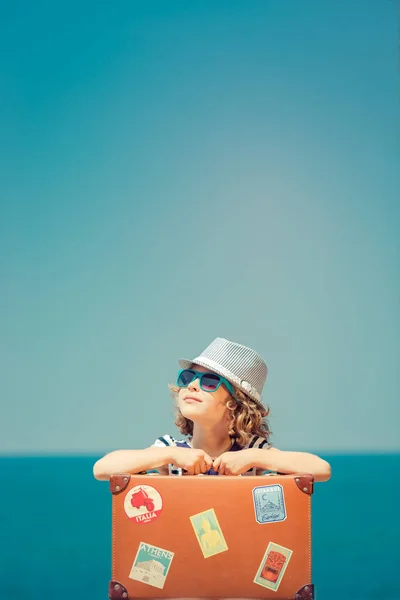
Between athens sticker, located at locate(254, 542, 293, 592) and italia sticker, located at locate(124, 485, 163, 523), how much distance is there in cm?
37

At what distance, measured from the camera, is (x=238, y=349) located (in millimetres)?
3324

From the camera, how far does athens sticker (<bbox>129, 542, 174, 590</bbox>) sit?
2.76 meters

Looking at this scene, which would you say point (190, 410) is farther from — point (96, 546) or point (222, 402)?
point (96, 546)

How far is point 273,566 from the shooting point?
277 cm

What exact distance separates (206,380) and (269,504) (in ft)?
2.16

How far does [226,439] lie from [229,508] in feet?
2.08

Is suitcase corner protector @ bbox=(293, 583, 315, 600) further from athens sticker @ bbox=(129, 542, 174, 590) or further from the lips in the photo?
the lips

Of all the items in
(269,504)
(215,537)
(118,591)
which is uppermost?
(269,504)

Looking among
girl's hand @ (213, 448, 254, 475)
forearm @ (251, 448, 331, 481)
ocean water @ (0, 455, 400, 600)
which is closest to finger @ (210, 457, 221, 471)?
girl's hand @ (213, 448, 254, 475)

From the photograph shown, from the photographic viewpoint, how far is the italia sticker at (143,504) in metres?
2.77

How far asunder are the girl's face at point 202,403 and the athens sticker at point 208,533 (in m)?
0.56

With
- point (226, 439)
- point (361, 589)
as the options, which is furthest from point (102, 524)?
point (226, 439)

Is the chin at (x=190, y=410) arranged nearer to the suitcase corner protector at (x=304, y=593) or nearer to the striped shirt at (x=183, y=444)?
the striped shirt at (x=183, y=444)

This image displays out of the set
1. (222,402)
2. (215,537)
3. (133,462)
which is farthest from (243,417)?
(215,537)
